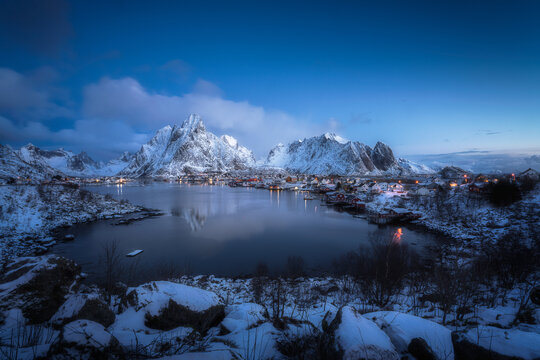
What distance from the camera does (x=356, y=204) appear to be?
44.5 meters

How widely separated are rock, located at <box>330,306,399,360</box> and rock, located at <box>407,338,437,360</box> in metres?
0.43

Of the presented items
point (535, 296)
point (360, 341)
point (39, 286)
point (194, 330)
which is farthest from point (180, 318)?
point (535, 296)

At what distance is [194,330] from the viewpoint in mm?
2963

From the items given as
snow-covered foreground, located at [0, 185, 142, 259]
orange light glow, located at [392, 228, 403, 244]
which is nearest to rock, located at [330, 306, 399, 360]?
snow-covered foreground, located at [0, 185, 142, 259]

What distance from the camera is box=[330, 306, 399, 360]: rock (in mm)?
2217

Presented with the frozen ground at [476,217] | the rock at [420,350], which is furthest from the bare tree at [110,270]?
the frozen ground at [476,217]

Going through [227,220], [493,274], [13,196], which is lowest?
[227,220]

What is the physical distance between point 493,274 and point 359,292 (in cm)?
737

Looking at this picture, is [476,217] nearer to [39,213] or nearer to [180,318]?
Answer: [180,318]

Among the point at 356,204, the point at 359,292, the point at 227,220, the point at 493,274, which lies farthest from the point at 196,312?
the point at 356,204

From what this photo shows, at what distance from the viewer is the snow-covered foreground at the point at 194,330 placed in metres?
2.12

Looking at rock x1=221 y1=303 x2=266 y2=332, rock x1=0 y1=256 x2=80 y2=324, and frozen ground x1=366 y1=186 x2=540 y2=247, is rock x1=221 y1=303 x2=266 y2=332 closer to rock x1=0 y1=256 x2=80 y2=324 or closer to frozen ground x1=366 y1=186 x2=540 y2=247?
rock x1=0 y1=256 x2=80 y2=324

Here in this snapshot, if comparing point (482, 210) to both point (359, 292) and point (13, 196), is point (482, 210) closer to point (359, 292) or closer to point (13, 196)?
point (359, 292)

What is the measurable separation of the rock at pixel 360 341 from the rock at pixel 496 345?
3.32 feet
